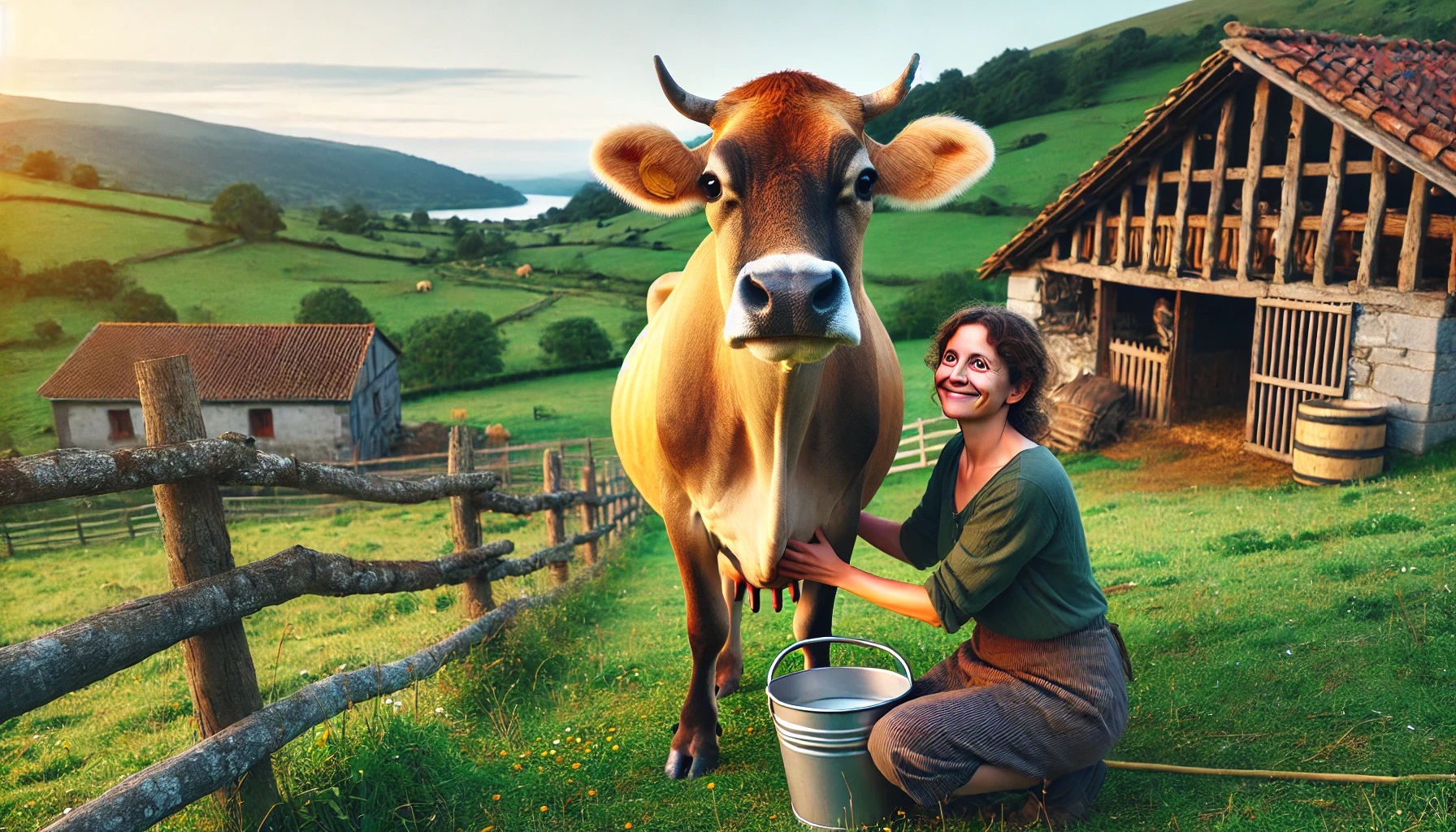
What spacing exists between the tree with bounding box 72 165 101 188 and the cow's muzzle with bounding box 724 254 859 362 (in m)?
74.8

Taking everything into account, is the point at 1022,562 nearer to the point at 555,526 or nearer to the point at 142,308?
the point at 555,526

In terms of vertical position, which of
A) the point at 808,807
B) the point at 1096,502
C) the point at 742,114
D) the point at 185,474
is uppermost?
the point at 742,114

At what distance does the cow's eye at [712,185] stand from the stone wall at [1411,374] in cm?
966

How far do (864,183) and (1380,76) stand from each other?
1039 centimetres

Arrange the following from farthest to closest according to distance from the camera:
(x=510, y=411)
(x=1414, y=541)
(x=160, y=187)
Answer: (x=160, y=187), (x=510, y=411), (x=1414, y=541)

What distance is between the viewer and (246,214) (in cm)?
6500

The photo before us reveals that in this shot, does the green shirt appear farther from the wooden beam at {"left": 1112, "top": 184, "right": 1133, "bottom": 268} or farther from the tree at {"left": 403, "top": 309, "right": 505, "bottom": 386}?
the tree at {"left": 403, "top": 309, "right": 505, "bottom": 386}

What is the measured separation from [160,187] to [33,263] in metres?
19.1

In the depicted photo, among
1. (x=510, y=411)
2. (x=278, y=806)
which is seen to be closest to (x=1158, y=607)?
(x=278, y=806)

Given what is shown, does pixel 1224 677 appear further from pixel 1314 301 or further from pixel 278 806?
pixel 1314 301

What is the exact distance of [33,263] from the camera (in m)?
53.6

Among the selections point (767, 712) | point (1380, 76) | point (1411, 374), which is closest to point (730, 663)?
point (767, 712)

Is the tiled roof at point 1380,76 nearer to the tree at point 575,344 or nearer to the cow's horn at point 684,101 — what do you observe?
the cow's horn at point 684,101

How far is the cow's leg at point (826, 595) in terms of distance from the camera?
12.2 feet
